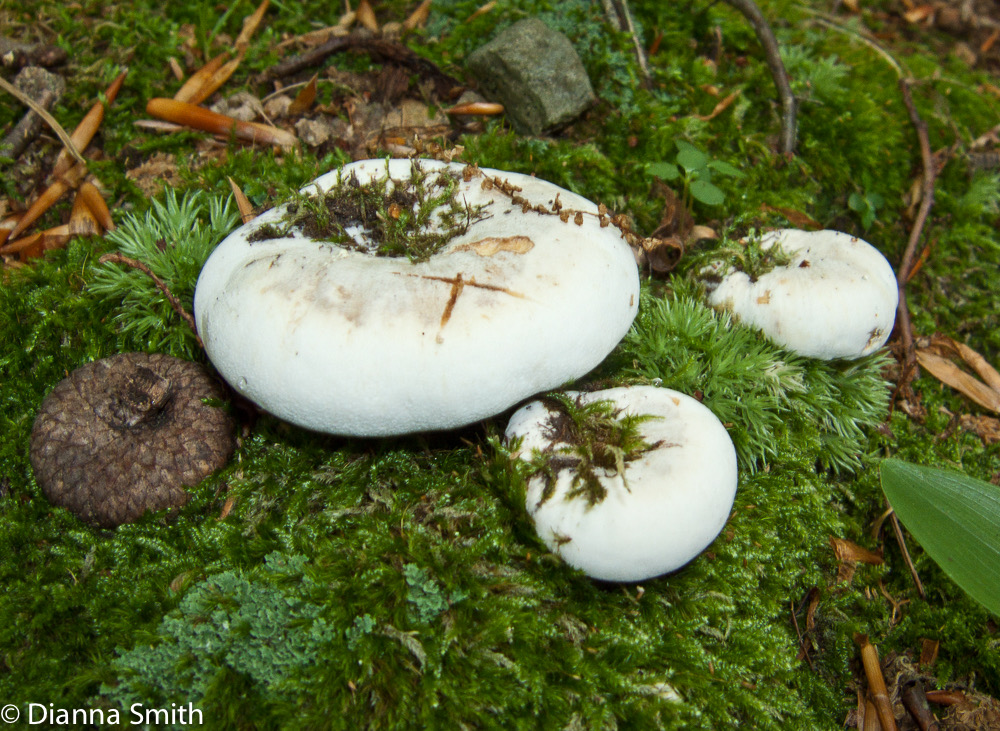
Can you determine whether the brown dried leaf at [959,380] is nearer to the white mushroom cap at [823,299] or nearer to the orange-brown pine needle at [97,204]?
the white mushroom cap at [823,299]

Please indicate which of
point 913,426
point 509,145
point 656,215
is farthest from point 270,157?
point 913,426

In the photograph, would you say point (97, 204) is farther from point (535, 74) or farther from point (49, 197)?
point (535, 74)

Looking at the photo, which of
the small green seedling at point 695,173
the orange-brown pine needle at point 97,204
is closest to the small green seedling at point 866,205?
the small green seedling at point 695,173

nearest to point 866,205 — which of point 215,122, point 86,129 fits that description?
point 215,122

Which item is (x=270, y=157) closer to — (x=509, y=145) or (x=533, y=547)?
(x=509, y=145)

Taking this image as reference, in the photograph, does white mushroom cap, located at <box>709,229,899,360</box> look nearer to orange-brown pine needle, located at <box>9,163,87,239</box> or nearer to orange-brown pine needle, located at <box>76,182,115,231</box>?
orange-brown pine needle, located at <box>76,182,115,231</box>

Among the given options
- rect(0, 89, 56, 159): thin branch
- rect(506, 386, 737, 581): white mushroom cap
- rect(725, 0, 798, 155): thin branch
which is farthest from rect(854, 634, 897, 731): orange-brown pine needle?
rect(0, 89, 56, 159): thin branch
